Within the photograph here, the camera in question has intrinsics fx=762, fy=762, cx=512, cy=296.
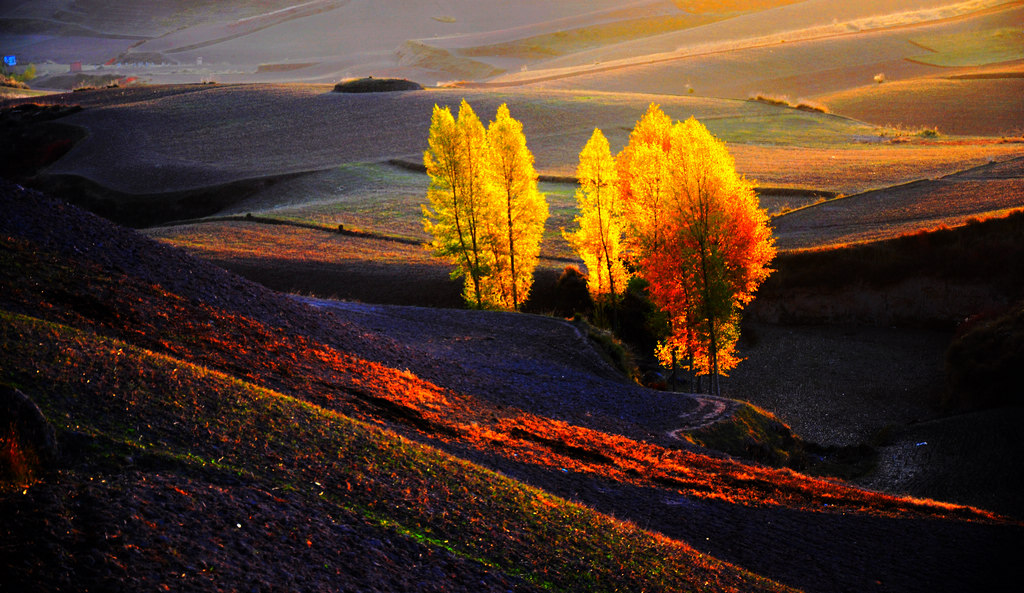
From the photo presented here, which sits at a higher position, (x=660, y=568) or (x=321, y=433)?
(x=321, y=433)

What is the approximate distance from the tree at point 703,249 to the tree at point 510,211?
8.06 meters

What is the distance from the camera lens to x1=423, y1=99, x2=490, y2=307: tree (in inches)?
1629

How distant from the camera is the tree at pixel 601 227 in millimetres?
40625

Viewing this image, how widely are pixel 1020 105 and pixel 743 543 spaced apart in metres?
102

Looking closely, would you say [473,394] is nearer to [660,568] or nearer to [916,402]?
[660,568]

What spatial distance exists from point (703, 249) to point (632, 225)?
31.0 feet

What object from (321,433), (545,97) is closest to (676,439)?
(321,433)

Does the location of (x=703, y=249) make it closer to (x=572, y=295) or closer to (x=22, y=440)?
(x=572, y=295)

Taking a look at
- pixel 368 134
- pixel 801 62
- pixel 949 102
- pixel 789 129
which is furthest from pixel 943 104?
pixel 368 134

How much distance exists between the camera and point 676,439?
71.5 ft

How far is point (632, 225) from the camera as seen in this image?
42031 millimetres

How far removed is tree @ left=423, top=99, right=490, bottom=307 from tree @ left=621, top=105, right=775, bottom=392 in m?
9.99

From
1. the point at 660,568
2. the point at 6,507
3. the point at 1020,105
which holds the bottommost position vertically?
the point at 660,568

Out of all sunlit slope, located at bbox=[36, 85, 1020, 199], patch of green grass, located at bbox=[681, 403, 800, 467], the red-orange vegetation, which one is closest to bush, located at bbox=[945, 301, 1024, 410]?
patch of green grass, located at bbox=[681, 403, 800, 467]
